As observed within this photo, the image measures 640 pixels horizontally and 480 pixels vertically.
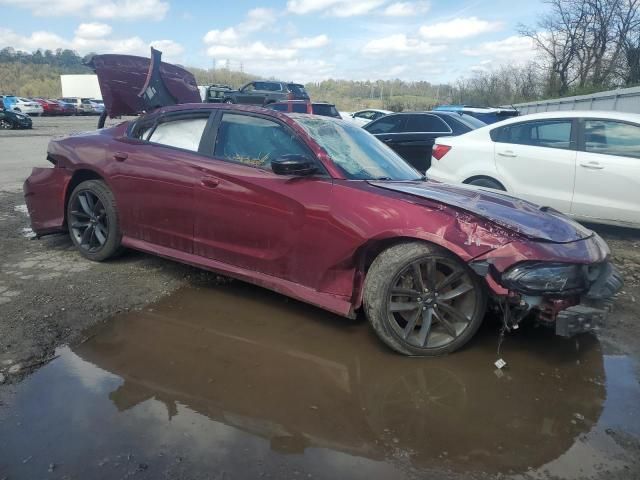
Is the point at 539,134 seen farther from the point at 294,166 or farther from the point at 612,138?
the point at 294,166

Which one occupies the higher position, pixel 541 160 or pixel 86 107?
pixel 86 107

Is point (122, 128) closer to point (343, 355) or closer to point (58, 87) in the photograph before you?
point (343, 355)

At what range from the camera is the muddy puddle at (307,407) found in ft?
Answer: 7.75

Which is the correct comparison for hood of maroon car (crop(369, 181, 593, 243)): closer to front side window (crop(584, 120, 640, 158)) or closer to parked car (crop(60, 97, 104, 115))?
front side window (crop(584, 120, 640, 158))

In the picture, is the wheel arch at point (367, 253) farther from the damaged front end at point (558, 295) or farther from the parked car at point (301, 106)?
the parked car at point (301, 106)

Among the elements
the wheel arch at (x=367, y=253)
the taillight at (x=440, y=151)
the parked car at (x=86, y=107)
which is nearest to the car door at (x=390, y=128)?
the taillight at (x=440, y=151)

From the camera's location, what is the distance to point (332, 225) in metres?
3.52

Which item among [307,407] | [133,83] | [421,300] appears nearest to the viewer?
[307,407]

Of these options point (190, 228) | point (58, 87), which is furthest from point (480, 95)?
point (58, 87)

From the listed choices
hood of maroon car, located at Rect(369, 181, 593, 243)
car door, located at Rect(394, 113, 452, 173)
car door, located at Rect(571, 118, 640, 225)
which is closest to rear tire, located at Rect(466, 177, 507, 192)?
car door, located at Rect(571, 118, 640, 225)

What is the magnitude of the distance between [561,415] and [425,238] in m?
1.24

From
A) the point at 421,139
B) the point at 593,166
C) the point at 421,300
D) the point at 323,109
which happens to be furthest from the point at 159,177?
the point at 323,109

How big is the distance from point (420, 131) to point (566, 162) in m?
4.09

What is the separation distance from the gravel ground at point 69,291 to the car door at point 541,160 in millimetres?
968
